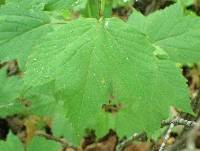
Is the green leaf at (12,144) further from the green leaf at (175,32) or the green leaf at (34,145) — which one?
the green leaf at (175,32)

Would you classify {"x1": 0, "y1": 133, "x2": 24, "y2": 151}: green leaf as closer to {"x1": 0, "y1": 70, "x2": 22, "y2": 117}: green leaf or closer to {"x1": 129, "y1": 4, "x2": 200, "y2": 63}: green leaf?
{"x1": 0, "y1": 70, "x2": 22, "y2": 117}: green leaf

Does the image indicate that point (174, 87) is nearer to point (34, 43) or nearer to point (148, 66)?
point (148, 66)

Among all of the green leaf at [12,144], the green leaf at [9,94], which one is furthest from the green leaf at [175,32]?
the green leaf at [12,144]

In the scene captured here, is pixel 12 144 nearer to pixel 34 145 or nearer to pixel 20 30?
pixel 34 145

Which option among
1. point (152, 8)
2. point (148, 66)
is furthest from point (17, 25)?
point (152, 8)

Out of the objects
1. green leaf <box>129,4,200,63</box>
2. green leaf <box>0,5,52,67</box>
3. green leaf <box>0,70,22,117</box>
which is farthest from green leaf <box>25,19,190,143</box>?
green leaf <box>0,70,22,117</box>

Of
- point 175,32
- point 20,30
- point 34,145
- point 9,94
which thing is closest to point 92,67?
point 20,30

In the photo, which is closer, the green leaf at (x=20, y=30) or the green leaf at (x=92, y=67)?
the green leaf at (x=92, y=67)
